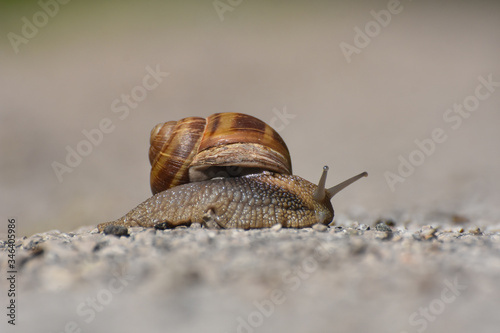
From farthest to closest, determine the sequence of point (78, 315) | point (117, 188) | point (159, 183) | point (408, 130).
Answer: point (408, 130) → point (117, 188) → point (159, 183) → point (78, 315)

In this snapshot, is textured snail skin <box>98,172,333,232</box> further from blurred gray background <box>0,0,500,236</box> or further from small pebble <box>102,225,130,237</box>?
blurred gray background <box>0,0,500,236</box>

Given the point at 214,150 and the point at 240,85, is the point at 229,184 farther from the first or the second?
the point at 240,85

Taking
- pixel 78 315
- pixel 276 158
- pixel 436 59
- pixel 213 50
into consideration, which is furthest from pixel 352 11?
pixel 78 315

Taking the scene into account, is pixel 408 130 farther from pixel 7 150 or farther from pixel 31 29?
pixel 31 29

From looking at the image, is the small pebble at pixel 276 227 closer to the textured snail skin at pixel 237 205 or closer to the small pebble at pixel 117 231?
the textured snail skin at pixel 237 205

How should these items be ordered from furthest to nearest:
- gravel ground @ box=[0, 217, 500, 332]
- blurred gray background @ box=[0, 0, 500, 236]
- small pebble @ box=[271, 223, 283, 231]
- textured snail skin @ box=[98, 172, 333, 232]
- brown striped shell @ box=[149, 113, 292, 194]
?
blurred gray background @ box=[0, 0, 500, 236] < brown striped shell @ box=[149, 113, 292, 194] < textured snail skin @ box=[98, 172, 333, 232] < small pebble @ box=[271, 223, 283, 231] < gravel ground @ box=[0, 217, 500, 332]

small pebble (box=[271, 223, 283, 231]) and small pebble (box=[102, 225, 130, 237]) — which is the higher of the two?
small pebble (box=[102, 225, 130, 237])

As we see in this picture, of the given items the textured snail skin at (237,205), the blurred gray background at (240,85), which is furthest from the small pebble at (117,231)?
the blurred gray background at (240,85)

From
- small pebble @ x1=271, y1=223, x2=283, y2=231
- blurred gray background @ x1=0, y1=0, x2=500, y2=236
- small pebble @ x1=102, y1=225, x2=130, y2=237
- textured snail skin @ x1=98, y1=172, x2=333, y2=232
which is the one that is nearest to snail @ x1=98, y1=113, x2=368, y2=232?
textured snail skin @ x1=98, y1=172, x2=333, y2=232
